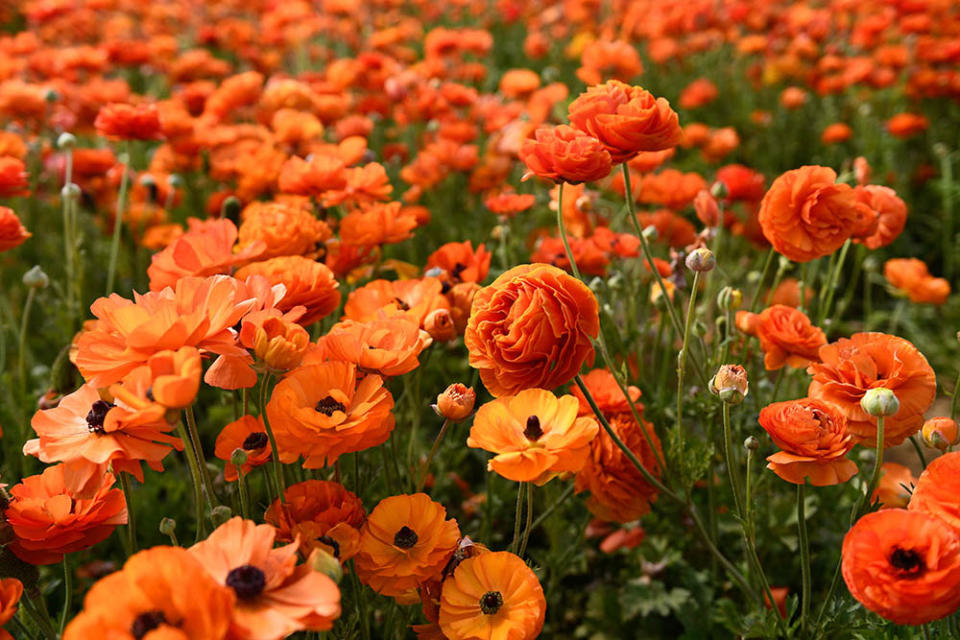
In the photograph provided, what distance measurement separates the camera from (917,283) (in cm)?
220

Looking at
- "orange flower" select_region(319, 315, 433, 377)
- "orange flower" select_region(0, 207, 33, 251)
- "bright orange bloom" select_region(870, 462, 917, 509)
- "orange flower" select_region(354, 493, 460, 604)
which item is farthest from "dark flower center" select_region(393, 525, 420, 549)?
"orange flower" select_region(0, 207, 33, 251)

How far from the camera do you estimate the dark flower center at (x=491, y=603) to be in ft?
3.58

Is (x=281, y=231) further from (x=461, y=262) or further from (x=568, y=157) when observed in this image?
(x=568, y=157)

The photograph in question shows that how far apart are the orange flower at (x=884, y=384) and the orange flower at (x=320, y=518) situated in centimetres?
74

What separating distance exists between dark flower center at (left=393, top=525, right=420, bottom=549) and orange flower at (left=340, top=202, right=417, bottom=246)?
0.82 m

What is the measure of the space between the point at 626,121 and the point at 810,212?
1.30 ft

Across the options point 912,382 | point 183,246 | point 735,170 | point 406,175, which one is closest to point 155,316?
point 183,246

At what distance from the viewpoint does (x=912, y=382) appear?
1.24 meters

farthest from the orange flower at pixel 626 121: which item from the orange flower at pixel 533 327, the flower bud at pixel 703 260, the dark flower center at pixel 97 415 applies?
the dark flower center at pixel 97 415

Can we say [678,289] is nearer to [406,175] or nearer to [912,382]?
[912,382]

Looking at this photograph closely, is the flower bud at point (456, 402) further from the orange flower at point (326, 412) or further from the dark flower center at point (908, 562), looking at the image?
the dark flower center at point (908, 562)

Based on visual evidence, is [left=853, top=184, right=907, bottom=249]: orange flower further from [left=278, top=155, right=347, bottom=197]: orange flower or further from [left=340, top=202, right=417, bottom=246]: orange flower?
[left=278, top=155, right=347, bottom=197]: orange flower

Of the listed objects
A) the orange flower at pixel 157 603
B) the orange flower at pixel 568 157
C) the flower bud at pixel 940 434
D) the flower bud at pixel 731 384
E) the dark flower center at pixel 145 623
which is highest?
the orange flower at pixel 568 157

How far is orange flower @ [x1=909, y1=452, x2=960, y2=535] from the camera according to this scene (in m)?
1.00
